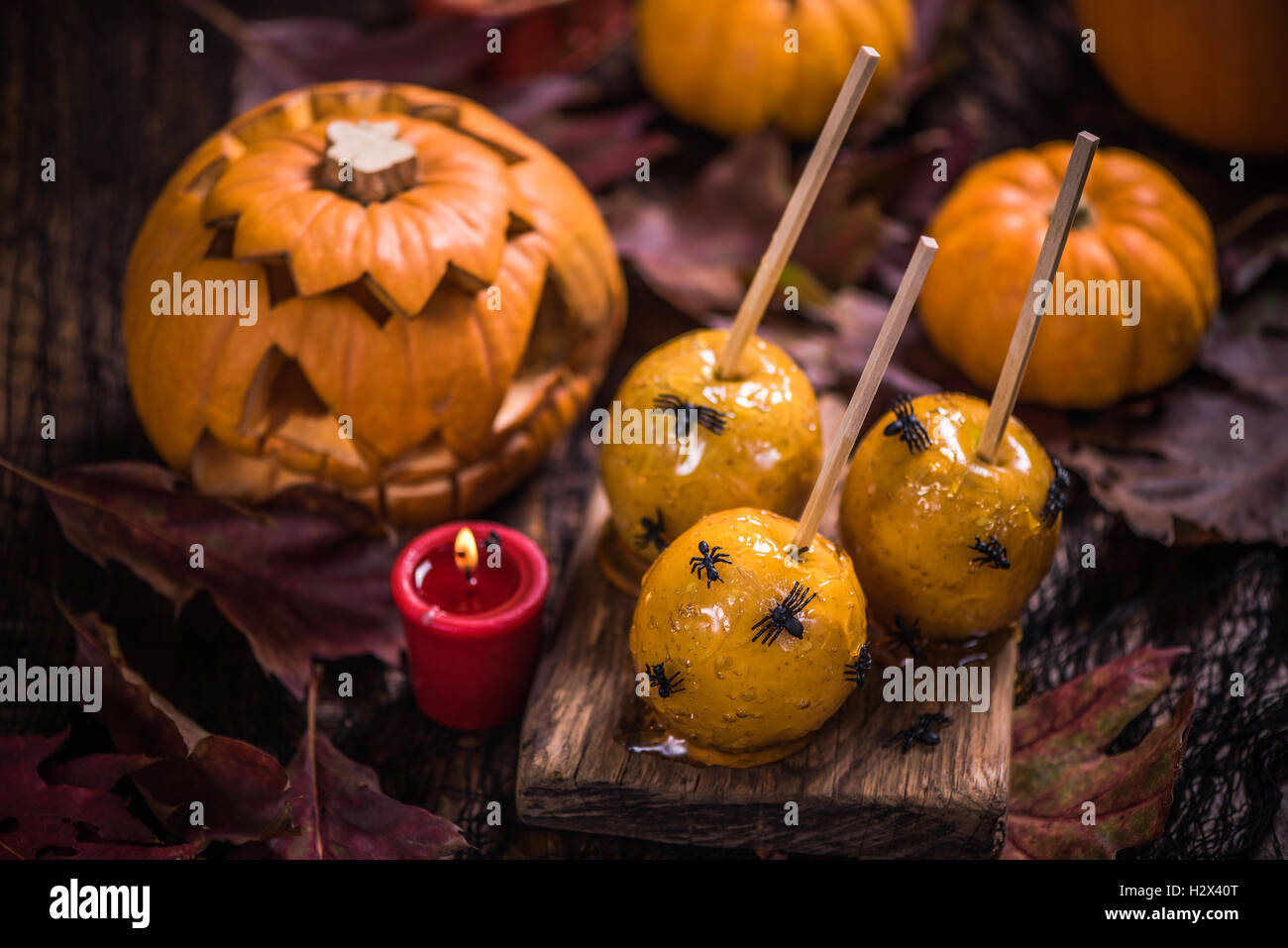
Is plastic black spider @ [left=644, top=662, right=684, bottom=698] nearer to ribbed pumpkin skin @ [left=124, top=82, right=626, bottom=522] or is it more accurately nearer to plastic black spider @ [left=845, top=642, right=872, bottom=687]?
plastic black spider @ [left=845, top=642, right=872, bottom=687]

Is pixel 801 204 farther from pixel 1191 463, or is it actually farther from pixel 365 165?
pixel 1191 463

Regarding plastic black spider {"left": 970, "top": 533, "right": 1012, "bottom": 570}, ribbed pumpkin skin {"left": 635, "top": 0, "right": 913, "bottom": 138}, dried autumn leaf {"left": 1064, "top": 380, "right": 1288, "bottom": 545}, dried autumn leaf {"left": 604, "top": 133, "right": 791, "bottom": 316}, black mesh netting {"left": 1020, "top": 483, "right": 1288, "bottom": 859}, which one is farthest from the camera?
ribbed pumpkin skin {"left": 635, "top": 0, "right": 913, "bottom": 138}

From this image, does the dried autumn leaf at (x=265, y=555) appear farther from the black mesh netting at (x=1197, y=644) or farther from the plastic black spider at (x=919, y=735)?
the black mesh netting at (x=1197, y=644)

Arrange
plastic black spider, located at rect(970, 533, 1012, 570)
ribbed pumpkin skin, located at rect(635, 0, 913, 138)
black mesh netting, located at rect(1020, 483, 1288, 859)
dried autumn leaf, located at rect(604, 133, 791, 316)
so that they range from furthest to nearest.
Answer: ribbed pumpkin skin, located at rect(635, 0, 913, 138), dried autumn leaf, located at rect(604, 133, 791, 316), black mesh netting, located at rect(1020, 483, 1288, 859), plastic black spider, located at rect(970, 533, 1012, 570)

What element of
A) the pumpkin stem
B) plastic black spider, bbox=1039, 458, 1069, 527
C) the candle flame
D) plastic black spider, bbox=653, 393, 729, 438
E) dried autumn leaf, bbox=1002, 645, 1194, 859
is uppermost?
the pumpkin stem

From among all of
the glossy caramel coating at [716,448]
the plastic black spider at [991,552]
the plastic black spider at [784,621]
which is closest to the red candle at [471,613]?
the glossy caramel coating at [716,448]

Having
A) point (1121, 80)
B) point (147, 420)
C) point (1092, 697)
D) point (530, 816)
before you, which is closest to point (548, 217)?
point (147, 420)

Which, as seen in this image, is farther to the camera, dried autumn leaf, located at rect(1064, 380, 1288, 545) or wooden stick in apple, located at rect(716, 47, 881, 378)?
dried autumn leaf, located at rect(1064, 380, 1288, 545)

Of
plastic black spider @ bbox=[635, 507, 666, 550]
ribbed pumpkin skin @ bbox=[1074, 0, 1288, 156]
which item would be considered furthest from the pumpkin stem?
ribbed pumpkin skin @ bbox=[1074, 0, 1288, 156]
